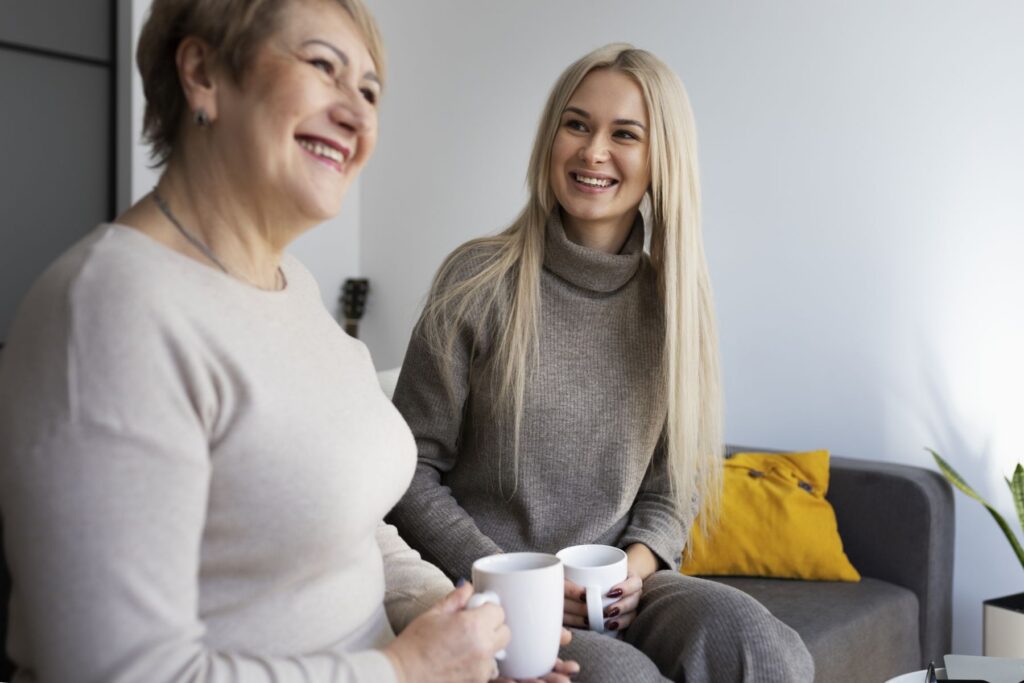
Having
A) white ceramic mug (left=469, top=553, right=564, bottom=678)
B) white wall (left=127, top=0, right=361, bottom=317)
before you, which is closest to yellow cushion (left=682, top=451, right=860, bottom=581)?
white ceramic mug (left=469, top=553, right=564, bottom=678)

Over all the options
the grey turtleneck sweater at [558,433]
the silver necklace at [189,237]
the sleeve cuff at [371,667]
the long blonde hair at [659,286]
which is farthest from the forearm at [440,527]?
the silver necklace at [189,237]

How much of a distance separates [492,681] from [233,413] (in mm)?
433

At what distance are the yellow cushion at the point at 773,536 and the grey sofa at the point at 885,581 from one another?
0.12ft

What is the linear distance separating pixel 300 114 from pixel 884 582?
201 cm

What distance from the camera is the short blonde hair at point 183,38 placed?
941 millimetres

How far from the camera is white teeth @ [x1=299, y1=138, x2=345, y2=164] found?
3.20 feet

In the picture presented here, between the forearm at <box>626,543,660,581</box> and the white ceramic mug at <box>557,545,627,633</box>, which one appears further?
the forearm at <box>626,543,660,581</box>

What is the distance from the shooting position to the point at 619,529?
67.3 inches

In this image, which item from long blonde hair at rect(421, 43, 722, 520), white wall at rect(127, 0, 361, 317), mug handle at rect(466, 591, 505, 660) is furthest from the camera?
white wall at rect(127, 0, 361, 317)

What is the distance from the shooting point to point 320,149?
0.98m

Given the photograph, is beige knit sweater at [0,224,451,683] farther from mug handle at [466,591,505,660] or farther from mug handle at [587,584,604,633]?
mug handle at [587,584,604,633]

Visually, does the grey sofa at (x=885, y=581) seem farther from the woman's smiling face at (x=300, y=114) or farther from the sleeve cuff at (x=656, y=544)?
the woman's smiling face at (x=300, y=114)

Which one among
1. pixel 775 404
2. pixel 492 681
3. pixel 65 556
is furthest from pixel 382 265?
pixel 65 556

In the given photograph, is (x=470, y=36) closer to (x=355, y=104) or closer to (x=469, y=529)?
(x=469, y=529)
